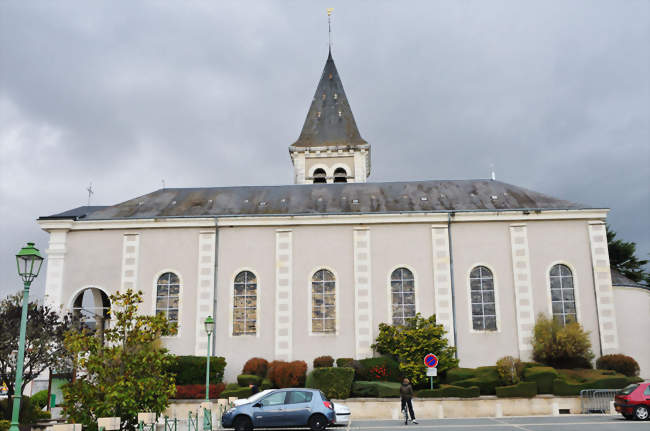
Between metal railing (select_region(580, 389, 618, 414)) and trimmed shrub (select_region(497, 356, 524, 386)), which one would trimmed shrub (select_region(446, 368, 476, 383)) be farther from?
metal railing (select_region(580, 389, 618, 414))

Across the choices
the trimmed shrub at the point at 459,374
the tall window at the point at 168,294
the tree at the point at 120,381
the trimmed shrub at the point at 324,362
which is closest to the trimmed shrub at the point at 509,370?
the trimmed shrub at the point at 459,374

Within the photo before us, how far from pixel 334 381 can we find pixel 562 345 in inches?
394

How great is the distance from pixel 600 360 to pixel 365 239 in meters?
11.3

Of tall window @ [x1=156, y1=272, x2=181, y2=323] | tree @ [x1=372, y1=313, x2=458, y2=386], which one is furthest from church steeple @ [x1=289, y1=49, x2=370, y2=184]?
tree @ [x1=372, y1=313, x2=458, y2=386]

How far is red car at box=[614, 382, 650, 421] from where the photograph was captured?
1762 cm

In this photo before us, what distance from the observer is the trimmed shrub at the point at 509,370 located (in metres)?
22.6

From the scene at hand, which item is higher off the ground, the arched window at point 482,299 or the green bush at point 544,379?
the arched window at point 482,299

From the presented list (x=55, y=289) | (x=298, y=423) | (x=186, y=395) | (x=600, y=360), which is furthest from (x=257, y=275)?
(x=600, y=360)

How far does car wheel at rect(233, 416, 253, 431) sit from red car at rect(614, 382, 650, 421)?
38.0 ft

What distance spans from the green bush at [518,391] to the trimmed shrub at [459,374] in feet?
7.38

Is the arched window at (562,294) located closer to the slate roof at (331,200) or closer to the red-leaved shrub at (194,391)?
the slate roof at (331,200)

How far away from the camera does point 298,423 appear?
616 inches

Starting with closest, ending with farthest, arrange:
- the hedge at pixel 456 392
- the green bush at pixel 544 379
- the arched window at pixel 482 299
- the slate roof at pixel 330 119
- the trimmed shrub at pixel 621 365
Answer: the hedge at pixel 456 392 < the green bush at pixel 544 379 < the trimmed shrub at pixel 621 365 < the arched window at pixel 482 299 < the slate roof at pixel 330 119

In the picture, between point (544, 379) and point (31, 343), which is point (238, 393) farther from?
point (544, 379)
